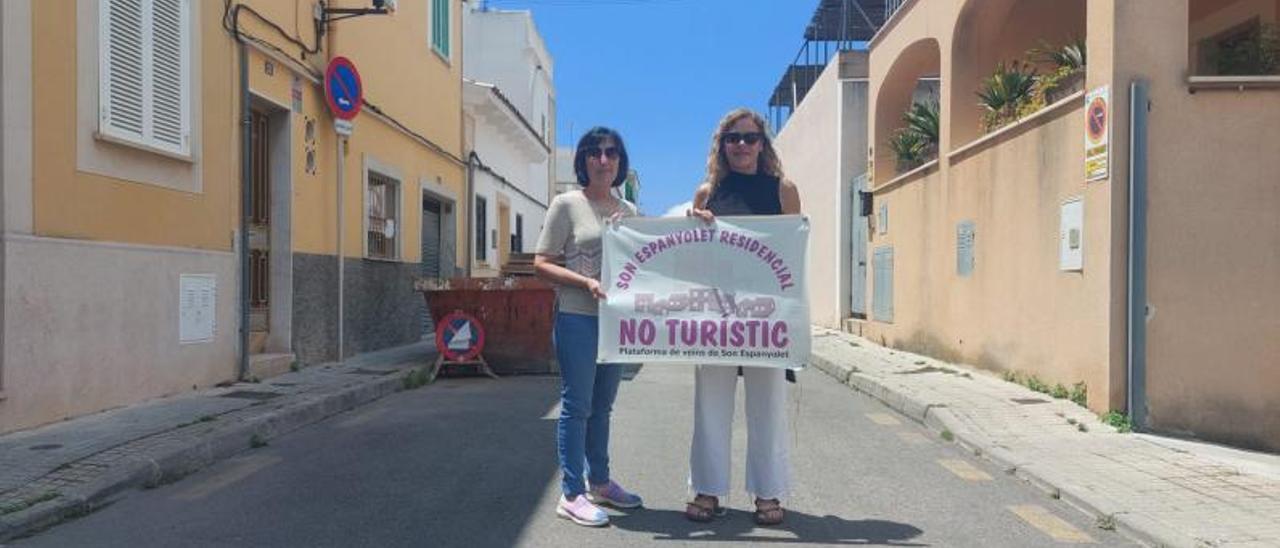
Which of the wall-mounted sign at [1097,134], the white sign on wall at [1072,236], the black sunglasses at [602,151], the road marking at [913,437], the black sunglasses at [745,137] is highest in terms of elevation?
the wall-mounted sign at [1097,134]

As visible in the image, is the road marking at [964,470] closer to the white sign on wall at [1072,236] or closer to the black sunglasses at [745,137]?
the white sign on wall at [1072,236]

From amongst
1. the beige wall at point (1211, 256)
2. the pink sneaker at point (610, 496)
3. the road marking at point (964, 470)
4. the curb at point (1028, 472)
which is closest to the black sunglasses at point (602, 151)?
the curb at point (1028, 472)

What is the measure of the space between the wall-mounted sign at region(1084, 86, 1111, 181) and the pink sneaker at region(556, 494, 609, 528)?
482cm

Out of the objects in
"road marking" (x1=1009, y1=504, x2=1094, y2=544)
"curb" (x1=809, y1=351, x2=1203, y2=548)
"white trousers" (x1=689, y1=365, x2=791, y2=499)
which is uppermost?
"white trousers" (x1=689, y1=365, x2=791, y2=499)

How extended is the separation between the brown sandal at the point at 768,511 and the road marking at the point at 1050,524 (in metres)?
1.27

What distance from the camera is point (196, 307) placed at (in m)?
8.23

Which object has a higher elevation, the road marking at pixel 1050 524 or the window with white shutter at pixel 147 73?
the window with white shutter at pixel 147 73

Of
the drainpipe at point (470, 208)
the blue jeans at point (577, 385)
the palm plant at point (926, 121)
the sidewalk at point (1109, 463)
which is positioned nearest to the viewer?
the blue jeans at point (577, 385)

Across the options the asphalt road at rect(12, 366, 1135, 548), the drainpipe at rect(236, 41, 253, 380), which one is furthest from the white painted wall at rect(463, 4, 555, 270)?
the asphalt road at rect(12, 366, 1135, 548)

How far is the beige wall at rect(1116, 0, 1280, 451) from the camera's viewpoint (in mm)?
7090

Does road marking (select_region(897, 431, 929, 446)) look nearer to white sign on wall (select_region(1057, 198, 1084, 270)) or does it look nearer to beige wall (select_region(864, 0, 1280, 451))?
beige wall (select_region(864, 0, 1280, 451))

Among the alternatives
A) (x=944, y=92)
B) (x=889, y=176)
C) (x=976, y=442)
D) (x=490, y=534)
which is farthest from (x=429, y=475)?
(x=889, y=176)

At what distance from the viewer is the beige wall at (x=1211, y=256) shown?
7.09 metres

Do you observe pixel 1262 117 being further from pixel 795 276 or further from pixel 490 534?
pixel 490 534
